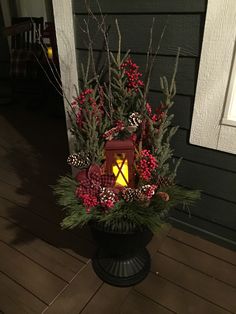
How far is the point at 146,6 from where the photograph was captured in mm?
1141

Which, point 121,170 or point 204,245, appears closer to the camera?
point 121,170

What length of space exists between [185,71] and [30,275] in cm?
118

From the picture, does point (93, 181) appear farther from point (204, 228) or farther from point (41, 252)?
point (204, 228)

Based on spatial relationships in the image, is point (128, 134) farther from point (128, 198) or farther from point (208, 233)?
point (208, 233)

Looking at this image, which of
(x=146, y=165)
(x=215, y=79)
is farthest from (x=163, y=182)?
(x=215, y=79)

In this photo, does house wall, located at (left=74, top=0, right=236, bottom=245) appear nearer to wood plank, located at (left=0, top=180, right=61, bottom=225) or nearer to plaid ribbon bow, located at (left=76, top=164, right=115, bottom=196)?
plaid ribbon bow, located at (left=76, top=164, right=115, bottom=196)

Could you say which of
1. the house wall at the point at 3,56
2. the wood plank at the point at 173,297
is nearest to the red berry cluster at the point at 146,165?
the wood plank at the point at 173,297

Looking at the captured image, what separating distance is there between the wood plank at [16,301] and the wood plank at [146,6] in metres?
1.31

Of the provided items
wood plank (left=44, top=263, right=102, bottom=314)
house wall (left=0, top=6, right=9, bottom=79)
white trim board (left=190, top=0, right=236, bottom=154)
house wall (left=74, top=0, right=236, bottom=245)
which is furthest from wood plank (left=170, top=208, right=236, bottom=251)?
house wall (left=0, top=6, right=9, bottom=79)

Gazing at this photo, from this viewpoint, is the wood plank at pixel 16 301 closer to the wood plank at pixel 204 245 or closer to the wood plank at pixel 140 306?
the wood plank at pixel 140 306

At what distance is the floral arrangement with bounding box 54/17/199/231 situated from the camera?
3.42 ft

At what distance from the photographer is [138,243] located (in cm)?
114

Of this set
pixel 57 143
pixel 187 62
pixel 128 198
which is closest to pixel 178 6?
pixel 187 62

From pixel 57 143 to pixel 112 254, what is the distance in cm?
157
